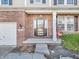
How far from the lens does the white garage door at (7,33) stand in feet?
69.2

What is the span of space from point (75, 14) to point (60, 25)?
82.2 inches

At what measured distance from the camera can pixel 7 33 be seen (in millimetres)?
21266

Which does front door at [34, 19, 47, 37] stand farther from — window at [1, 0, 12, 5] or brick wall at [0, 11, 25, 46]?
window at [1, 0, 12, 5]

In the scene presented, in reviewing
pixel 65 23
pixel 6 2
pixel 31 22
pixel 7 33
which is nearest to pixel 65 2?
pixel 65 23

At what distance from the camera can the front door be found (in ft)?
78.7

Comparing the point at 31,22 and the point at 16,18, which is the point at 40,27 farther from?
the point at 16,18

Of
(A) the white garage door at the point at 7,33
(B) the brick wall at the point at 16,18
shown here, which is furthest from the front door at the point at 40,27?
(A) the white garage door at the point at 7,33

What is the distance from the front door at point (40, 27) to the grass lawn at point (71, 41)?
109 inches

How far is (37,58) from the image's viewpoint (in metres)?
13.8

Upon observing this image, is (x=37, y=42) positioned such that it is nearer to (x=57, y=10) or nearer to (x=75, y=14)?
(x=57, y=10)

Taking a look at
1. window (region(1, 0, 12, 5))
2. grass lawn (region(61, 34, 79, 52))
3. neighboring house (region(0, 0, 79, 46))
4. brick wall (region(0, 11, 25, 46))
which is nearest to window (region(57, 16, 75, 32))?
neighboring house (region(0, 0, 79, 46))

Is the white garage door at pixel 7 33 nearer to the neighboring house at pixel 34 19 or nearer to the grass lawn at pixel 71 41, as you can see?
the neighboring house at pixel 34 19

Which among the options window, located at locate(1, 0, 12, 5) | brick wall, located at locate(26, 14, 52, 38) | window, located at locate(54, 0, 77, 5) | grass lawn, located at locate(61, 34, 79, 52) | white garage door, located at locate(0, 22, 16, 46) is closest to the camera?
grass lawn, located at locate(61, 34, 79, 52)

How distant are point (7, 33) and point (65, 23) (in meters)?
6.85
